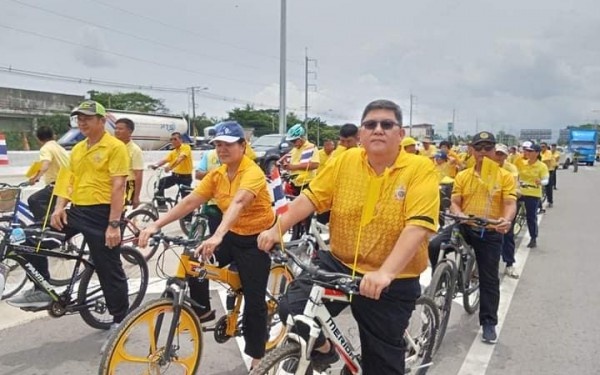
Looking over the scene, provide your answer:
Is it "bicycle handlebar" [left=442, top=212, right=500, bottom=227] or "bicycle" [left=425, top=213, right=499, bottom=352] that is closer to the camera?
"bicycle" [left=425, top=213, right=499, bottom=352]

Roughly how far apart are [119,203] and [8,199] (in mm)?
2498

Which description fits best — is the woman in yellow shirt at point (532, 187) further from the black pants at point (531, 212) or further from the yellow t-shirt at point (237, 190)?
the yellow t-shirt at point (237, 190)

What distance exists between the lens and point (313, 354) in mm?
2580

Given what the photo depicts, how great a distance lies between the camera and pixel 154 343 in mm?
3139

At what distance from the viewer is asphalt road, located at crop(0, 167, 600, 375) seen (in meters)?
3.96

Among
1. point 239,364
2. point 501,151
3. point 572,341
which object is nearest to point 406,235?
point 239,364

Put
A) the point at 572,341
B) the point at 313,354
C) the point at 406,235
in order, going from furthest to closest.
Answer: the point at 572,341, the point at 313,354, the point at 406,235

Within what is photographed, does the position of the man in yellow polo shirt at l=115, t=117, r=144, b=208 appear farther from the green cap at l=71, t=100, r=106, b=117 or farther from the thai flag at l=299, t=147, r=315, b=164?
the thai flag at l=299, t=147, r=315, b=164

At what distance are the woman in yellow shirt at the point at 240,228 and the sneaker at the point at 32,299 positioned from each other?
153 centimetres

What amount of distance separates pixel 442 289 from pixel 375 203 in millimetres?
2070

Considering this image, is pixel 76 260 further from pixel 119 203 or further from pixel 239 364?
pixel 239 364

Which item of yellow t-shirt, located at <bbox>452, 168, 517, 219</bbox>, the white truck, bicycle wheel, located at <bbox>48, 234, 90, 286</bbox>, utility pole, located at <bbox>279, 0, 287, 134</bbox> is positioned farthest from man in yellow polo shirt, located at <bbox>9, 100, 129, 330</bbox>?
the white truck

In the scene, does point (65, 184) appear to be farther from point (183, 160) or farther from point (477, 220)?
point (183, 160)

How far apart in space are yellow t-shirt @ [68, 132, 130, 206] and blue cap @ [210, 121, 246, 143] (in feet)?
3.58
